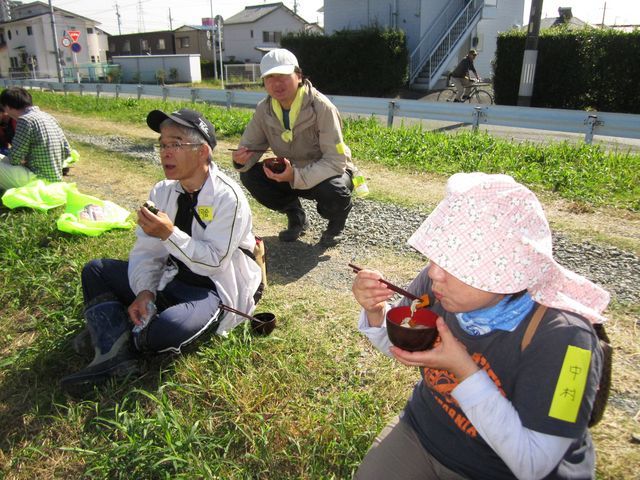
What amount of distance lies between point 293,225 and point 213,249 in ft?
6.95

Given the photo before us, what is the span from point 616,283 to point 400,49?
73.6 ft

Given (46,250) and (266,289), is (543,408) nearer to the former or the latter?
(266,289)

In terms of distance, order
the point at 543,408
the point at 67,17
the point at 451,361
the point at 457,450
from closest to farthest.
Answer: the point at 543,408
the point at 451,361
the point at 457,450
the point at 67,17

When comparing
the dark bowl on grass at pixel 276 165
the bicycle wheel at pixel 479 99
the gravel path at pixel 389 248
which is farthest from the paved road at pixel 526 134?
the dark bowl on grass at pixel 276 165

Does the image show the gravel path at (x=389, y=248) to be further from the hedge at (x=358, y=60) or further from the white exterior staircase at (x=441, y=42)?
the white exterior staircase at (x=441, y=42)

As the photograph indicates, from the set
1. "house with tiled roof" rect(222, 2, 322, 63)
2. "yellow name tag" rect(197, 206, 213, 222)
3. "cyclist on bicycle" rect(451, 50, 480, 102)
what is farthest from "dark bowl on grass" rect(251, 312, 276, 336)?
"house with tiled roof" rect(222, 2, 322, 63)

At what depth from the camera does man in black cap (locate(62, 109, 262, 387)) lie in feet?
9.27

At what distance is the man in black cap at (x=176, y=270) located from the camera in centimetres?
283

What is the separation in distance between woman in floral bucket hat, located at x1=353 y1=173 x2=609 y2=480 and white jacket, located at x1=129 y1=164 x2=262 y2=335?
1605 millimetres

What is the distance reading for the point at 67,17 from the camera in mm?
58531

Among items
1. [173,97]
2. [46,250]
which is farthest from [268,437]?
[173,97]

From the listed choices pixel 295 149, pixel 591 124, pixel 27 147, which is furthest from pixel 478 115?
pixel 27 147

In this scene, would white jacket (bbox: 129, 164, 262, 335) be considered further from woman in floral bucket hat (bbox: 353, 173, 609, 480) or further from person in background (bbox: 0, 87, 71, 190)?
person in background (bbox: 0, 87, 71, 190)

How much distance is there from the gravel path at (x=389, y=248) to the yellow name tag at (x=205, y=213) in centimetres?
130
